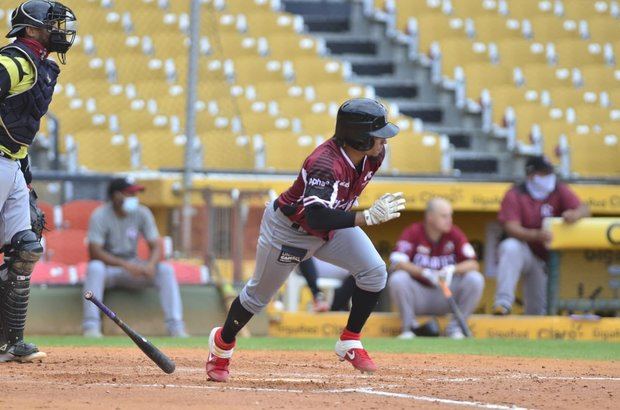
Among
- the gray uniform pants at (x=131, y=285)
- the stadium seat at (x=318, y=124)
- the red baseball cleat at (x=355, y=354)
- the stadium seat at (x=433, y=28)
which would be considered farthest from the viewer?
the stadium seat at (x=433, y=28)

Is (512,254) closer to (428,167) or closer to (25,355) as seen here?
(428,167)

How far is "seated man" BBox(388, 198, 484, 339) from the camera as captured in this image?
10.6 m

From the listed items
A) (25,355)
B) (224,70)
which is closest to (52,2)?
(25,355)

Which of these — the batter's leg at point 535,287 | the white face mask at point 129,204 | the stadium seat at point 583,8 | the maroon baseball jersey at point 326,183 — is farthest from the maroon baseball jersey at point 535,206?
the stadium seat at point 583,8

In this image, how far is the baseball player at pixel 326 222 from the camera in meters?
6.02

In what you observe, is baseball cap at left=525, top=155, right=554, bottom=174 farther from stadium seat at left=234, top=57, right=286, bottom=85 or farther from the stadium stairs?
stadium seat at left=234, top=57, right=286, bottom=85

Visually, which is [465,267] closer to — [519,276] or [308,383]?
[519,276]

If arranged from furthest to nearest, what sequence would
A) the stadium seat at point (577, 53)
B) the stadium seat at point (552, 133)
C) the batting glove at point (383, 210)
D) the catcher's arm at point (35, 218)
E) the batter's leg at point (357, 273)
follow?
1. the stadium seat at point (577, 53)
2. the stadium seat at point (552, 133)
3. the catcher's arm at point (35, 218)
4. the batter's leg at point (357, 273)
5. the batting glove at point (383, 210)

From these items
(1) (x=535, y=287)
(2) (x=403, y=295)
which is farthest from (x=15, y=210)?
(1) (x=535, y=287)

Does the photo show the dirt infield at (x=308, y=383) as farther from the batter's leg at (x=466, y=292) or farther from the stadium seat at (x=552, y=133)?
the stadium seat at (x=552, y=133)

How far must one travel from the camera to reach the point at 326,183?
6.03 meters

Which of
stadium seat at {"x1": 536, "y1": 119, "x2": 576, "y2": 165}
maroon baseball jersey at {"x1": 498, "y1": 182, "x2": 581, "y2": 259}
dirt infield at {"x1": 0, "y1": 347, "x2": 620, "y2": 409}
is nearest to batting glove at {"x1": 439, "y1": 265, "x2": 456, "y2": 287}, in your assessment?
maroon baseball jersey at {"x1": 498, "y1": 182, "x2": 581, "y2": 259}

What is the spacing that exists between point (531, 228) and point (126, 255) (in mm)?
3658

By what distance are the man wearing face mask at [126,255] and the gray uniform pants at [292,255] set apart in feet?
13.9
